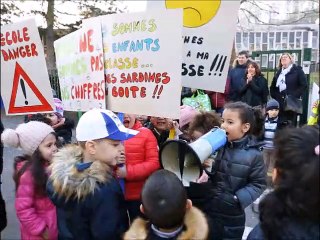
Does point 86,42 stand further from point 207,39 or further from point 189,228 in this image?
point 189,228

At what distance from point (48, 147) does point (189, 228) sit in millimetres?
1405

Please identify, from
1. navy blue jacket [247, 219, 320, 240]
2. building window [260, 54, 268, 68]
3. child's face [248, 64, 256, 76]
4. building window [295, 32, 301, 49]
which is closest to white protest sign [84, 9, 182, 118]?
navy blue jacket [247, 219, 320, 240]

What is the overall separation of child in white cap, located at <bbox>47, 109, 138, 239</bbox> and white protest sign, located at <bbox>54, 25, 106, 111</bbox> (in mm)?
743

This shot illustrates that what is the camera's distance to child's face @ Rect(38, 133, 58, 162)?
285cm

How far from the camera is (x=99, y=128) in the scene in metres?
2.26

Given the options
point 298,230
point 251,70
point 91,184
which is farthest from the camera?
point 251,70

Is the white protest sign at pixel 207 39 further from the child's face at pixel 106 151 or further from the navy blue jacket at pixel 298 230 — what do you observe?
the navy blue jacket at pixel 298 230

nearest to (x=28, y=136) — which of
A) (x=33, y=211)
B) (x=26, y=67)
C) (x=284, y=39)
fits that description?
(x=33, y=211)

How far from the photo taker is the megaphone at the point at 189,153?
2393 millimetres

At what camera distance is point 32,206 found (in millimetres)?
2701

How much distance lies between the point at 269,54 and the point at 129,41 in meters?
6.98

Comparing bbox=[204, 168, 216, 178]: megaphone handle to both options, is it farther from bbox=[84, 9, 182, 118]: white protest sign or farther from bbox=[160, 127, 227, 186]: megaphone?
bbox=[84, 9, 182, 118]: white protest sign

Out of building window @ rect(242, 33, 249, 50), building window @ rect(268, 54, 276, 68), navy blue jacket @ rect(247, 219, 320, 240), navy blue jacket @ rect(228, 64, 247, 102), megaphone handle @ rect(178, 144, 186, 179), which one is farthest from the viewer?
building window @ rect(242, 33, 249, 50)

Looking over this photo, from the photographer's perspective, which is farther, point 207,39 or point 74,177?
point 207,39
